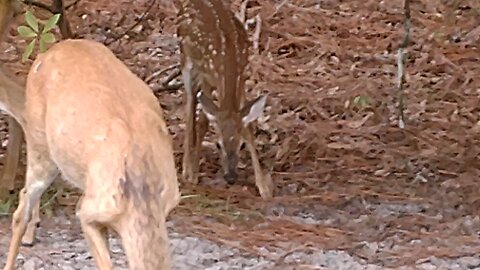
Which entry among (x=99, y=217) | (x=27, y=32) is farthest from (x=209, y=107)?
(x=99, y=217)

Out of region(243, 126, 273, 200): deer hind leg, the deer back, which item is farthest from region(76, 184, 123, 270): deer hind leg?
the deer back

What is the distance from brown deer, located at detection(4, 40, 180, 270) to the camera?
3.07m

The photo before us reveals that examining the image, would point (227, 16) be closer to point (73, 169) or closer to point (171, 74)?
point (171, 74)

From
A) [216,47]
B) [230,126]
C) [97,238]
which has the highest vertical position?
[97,238]

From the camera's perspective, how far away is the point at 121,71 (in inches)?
139

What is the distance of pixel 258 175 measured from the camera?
534 cm

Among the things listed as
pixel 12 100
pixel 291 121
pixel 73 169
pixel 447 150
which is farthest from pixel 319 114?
pixel 73 169

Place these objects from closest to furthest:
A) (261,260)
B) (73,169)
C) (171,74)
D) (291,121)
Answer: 1. (73,169)
2. (261,260)
3. (291,121)
4. (171,74)

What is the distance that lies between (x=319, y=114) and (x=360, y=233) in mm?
1796

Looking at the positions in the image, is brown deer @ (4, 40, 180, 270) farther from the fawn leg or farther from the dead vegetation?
the dead vegetation

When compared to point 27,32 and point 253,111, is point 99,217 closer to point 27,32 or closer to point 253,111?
point 27,32

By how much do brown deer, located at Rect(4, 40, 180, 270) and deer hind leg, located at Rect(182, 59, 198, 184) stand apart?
1.79 metres

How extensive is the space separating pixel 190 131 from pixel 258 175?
558 mm

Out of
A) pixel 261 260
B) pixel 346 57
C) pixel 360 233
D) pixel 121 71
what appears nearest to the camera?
pixel 121 71
